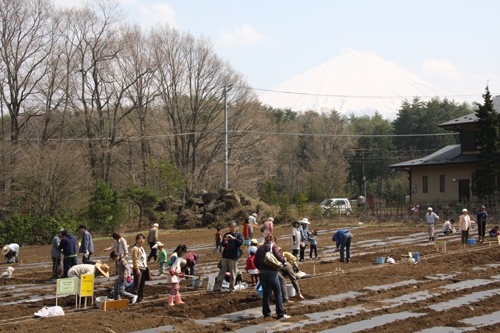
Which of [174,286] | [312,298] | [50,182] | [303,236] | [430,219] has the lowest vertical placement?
[312,298]

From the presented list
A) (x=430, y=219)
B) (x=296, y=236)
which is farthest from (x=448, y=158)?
(x=296, y=236)

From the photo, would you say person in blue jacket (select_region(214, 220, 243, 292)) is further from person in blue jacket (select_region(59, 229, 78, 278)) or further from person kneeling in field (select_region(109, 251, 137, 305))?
person in blue jacket (select_region(59, 229, 78, 278))

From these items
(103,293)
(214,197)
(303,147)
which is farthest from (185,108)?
(103,293)

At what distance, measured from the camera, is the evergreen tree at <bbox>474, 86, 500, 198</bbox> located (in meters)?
43.9

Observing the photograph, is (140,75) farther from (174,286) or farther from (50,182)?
(174,286)

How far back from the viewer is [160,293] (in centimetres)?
1667

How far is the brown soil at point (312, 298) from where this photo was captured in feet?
40.0

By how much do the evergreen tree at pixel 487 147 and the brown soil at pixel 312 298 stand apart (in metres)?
18.8

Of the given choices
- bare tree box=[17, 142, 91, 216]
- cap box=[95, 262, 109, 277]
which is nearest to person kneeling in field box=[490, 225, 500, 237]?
cap box=[95, 262, 109, 277]

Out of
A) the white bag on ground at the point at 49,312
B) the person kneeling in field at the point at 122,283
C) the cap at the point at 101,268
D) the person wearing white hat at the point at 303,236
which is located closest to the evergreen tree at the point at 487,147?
the person wearing white hat at the point at 303,236

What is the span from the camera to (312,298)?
15.2 meters

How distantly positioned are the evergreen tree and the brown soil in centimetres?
1881

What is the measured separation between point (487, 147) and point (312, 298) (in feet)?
110

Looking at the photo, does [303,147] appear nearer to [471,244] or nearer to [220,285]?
[471,244]
